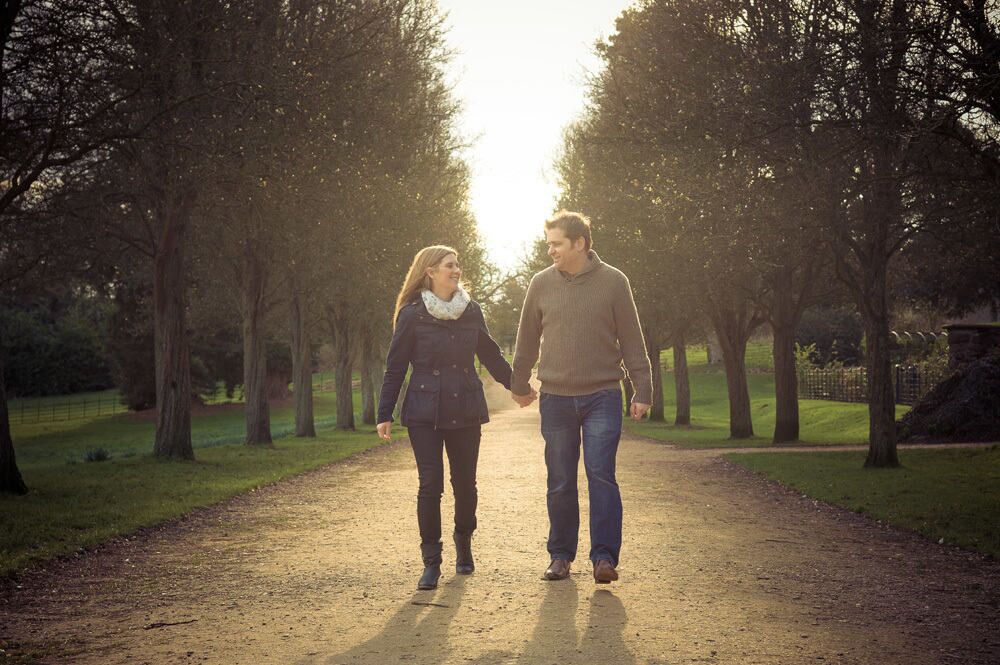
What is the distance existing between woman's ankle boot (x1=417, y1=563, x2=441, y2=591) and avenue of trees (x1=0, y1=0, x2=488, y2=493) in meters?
8.17

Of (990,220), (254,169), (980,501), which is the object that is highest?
(254,169)

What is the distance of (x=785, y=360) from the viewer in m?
24.4

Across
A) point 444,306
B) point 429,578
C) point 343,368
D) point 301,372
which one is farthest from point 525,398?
point 343,368

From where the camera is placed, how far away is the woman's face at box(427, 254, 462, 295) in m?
7.15

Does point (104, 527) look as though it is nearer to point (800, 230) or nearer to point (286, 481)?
point (286, 481)

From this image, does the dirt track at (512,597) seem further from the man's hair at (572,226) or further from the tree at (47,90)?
the tree at (47,90)

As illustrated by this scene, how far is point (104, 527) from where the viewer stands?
10430 millimetres

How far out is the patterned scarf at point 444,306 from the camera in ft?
23.3

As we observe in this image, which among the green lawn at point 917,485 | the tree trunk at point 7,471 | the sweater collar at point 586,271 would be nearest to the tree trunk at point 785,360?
the green lawn at point 917,485

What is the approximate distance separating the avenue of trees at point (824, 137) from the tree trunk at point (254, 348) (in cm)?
852

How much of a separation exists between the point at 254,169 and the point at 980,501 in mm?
11442

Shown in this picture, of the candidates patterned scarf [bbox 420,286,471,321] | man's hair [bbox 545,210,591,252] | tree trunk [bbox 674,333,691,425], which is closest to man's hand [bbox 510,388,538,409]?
patterned scarf [bbox 420,286,471,321]

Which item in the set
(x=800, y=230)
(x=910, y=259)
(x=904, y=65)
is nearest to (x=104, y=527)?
(x=904, y=65)

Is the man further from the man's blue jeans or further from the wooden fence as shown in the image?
the wooden fence
